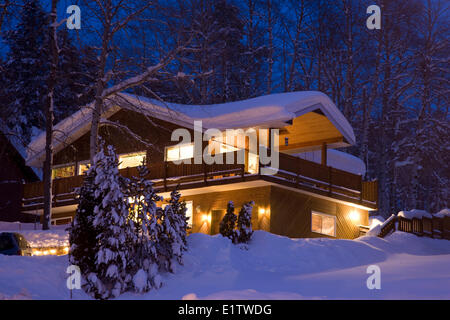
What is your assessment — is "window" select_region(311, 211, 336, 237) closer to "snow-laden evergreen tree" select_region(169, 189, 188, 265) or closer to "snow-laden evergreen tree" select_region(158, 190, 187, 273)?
"snow-laden evergreen tree" select_region(169, 189, 188, 265)

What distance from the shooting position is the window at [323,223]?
24.3 metres

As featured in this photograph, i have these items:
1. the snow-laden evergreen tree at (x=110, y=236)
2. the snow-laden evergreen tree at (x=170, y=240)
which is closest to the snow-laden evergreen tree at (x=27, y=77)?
the snow-laden evergreen tree at (x=170, y=240)

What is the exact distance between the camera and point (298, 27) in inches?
1576

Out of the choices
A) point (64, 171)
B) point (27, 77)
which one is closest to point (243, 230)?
point (64, 171)

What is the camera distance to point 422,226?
25.3 metres

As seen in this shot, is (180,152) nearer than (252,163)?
No

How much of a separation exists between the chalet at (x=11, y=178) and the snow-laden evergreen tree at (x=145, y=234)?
834 inches

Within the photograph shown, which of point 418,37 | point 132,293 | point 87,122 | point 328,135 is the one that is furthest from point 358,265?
point 418,37

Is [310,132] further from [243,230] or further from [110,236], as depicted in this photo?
[110,236]

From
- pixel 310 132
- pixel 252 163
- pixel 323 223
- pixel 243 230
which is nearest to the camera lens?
pixel 243 230

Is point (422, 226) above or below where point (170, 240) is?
above

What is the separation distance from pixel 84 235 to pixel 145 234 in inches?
62.1

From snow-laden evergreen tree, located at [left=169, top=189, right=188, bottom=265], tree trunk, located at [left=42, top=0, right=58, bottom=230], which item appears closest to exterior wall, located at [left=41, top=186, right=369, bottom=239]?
tree trunk, located at [left=42, top=0, right=58, bottom=230]
